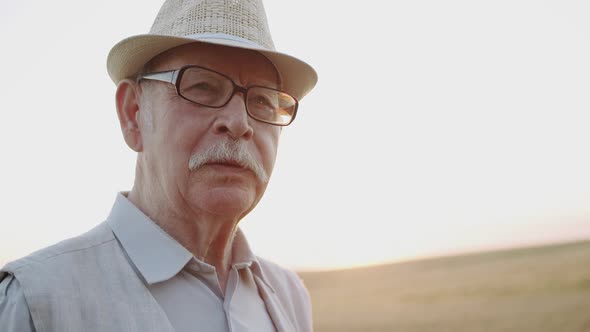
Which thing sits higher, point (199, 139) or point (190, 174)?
point (199, 139)

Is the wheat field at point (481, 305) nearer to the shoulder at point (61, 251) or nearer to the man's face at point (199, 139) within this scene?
the man's face at point (199, 139)

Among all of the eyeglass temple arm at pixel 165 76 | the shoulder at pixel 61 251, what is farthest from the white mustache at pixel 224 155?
the shoulder at pixel 61 251

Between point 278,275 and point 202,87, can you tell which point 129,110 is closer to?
point 202,87

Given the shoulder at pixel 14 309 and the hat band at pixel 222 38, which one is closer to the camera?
the shoulder at pixel 14 309

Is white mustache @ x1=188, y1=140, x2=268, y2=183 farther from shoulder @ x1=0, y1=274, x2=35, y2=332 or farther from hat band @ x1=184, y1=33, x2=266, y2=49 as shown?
shoulder @ x1=0, y1=274, x2=35, y2=332

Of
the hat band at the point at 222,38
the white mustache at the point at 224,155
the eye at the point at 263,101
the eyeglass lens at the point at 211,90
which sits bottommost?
the white mustache at the point at 224,155

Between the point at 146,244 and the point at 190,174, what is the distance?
1.05 ft

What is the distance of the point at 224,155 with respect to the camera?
192cm

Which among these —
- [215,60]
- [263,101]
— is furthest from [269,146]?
[215,60]

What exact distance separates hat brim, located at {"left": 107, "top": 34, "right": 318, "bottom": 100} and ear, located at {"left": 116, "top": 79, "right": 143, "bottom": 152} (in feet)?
0.21

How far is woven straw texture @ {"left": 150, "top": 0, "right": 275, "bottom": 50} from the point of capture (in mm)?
2018

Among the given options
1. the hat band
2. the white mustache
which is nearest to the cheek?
the white mustache

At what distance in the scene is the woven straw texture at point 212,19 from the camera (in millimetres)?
2018

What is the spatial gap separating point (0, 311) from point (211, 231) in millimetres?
824
